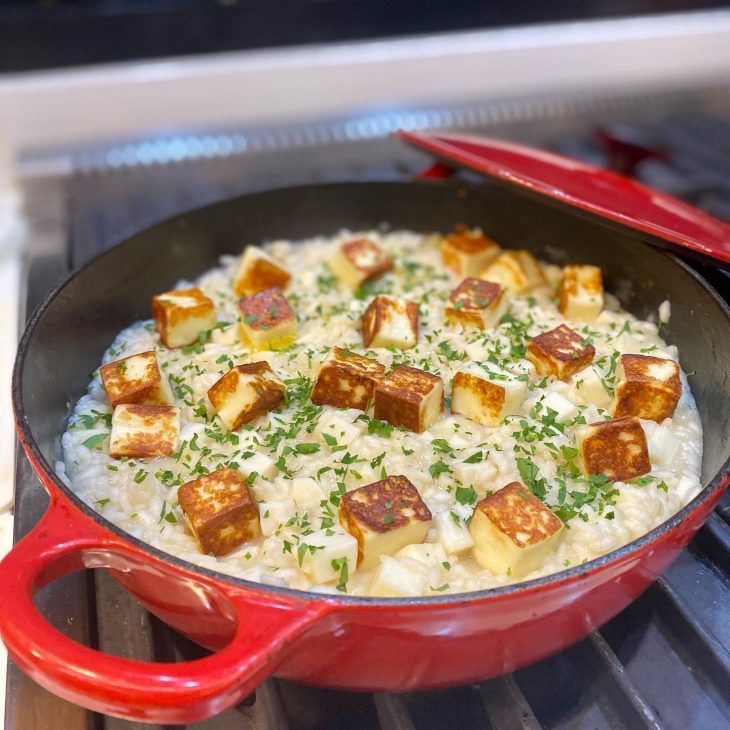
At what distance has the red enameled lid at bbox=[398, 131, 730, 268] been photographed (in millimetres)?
1758

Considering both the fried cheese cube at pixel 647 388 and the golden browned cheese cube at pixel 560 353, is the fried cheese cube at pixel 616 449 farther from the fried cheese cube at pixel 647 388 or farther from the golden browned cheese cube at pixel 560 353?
the golden browned cheese cube at pixel 560 353

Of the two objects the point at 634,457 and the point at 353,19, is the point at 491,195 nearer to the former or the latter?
the point at 634,457

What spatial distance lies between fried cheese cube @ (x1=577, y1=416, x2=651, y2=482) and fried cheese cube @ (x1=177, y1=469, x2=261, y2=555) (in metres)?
0.67

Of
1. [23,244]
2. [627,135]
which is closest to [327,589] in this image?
[23,244]

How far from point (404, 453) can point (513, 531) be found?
0.34 metres

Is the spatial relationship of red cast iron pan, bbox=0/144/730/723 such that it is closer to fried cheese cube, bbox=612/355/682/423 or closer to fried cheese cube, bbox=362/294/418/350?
fried cheese cube, bbox=612/355/682/423

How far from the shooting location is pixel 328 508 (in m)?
1.48

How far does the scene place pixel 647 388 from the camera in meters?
1.68

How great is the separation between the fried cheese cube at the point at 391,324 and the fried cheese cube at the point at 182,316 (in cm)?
42

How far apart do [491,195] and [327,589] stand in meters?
1.43

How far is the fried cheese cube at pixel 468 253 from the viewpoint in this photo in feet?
7.52

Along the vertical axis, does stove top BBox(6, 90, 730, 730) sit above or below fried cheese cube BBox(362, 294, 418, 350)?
below

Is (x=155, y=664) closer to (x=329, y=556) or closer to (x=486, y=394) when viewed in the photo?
(x=329, y=556)

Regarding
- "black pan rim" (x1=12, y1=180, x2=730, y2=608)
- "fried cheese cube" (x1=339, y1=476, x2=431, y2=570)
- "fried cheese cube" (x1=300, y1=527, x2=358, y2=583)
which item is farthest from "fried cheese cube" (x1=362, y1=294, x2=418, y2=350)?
"black pan rim" (x1=12, y1=180, x2=730, y2=608)
